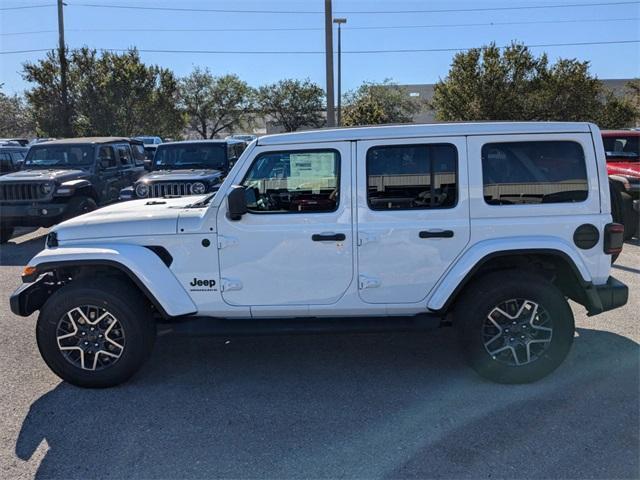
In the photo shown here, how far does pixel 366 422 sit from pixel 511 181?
1.98 metres

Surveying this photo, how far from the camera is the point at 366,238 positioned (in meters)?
3.88

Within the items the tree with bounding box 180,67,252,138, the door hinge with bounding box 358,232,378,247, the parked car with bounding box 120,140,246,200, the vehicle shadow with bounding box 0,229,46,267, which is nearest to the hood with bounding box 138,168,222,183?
the parked car with bounding box 120,140,246,200

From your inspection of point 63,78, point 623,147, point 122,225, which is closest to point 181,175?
point 122,225

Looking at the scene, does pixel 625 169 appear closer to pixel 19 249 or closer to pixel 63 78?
pixel 19 249

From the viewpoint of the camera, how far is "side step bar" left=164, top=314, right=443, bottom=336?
12.9ft

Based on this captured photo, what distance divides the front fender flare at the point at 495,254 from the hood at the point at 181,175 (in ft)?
20.4

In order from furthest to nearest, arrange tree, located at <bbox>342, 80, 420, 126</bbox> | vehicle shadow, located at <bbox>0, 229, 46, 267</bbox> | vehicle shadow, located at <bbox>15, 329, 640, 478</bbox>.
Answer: tree, located at <bbox>342, 80, 420, 126</bbox> → vehicle shadow, located at <bbox>0, 229, 46, 267</bbox> → vehicle shadow, located at <bbox>15, 329, 640, 478</bbox>

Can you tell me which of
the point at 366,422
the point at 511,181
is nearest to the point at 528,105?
the point at 511,181

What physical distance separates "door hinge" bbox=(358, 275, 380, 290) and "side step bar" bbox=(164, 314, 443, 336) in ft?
0.94

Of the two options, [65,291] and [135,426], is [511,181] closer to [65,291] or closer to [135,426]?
[135,426]

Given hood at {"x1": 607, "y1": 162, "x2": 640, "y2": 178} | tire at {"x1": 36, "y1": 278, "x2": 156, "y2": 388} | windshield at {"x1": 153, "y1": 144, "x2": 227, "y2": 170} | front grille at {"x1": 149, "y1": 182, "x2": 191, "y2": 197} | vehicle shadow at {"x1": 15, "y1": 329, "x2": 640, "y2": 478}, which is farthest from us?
windshield at {"x1": 153, "y1": 144, "x2": 227, "y2": 170}

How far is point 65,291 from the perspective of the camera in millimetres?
3918

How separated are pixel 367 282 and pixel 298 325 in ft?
1.95

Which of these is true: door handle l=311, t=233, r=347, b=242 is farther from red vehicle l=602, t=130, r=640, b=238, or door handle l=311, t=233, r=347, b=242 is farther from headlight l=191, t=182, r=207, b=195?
headlight l=191, t=182, r=207, b=195
